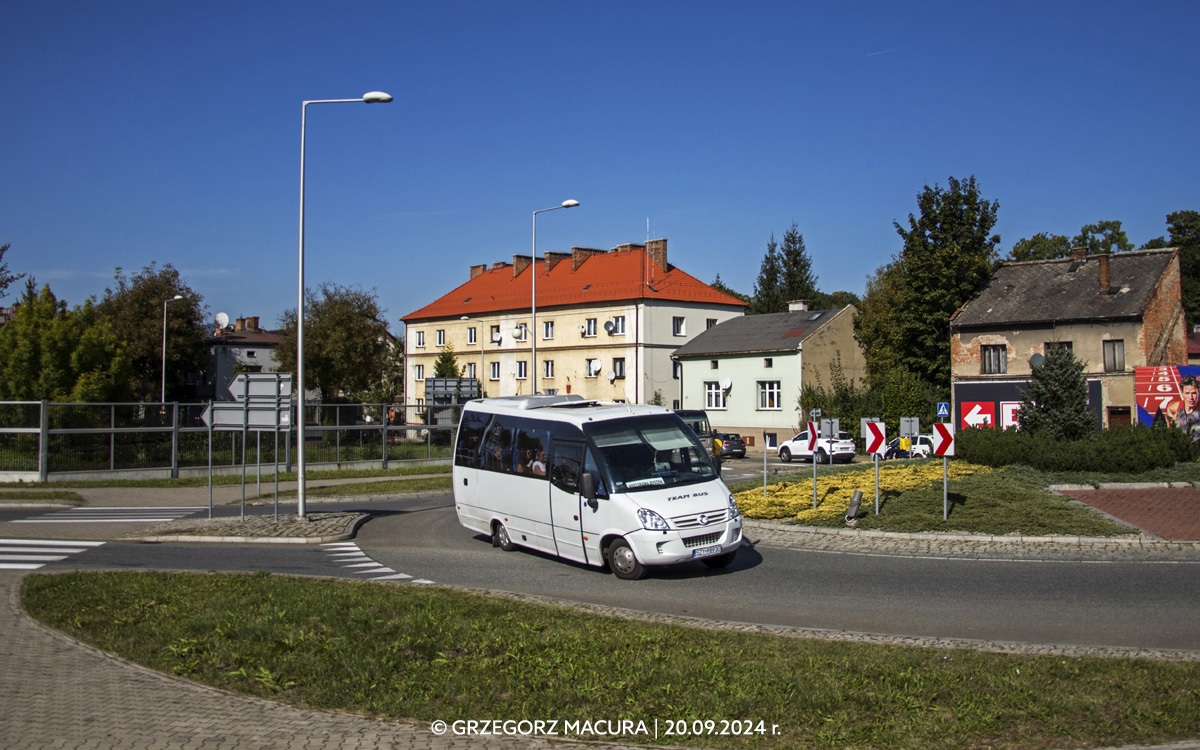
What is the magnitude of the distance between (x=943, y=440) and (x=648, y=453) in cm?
615

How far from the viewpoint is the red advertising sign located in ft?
155

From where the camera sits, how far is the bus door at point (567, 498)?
12.9 meters

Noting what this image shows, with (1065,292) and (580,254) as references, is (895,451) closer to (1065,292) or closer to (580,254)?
(1065,292)

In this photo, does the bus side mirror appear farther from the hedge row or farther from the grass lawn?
the hedge row

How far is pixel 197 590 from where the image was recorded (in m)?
10.3

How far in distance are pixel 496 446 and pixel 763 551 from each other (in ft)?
15.3

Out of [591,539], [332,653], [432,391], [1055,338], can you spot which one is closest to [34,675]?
[332,653]

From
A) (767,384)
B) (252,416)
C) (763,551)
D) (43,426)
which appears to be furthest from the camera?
(767,384)

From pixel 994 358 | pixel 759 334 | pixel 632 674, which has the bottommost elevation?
pixel 632 674

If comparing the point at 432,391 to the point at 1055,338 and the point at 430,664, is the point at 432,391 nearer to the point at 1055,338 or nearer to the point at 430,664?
the point at 1055,338

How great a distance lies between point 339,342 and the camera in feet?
206

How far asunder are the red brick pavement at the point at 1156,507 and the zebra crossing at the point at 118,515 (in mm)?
18876

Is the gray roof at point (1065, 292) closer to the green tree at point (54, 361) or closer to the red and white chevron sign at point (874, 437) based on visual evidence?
the red and white chevron sign at point (874, 437)

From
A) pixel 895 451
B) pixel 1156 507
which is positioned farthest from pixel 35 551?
pixel 895 451
